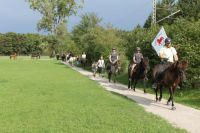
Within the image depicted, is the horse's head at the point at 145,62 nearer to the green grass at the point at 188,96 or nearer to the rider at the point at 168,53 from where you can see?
the green grass at the point at 188,96

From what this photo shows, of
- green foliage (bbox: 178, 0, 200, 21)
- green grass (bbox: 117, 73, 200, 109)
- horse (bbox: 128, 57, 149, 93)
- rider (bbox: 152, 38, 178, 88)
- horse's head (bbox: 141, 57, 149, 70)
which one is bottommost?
green grass (bbox: 117, 73, 200, 109)

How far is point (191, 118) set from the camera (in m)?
13.7

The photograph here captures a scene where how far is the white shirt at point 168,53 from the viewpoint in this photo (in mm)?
17645

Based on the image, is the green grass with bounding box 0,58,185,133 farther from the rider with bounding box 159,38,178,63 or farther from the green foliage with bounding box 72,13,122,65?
the green foliage with bounding box 72,13,122,65

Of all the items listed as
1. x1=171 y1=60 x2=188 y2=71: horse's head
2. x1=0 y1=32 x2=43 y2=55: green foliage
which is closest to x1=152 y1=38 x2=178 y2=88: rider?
x1=171 y1=60 x2=188 y2=71: horse's head

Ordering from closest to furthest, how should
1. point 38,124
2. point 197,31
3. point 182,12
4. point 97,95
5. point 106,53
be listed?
point 38,124 < point 97,95 < point 197,31 < point 106,53 < point 182,12

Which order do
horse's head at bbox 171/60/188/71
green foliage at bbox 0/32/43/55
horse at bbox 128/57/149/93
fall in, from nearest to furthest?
1. horse's head at bbox 171/60/188/71
2. horse at bbox 128/57/149/93
3. green foliage at bbox 0/32/43/55

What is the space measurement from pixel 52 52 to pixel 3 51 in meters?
24.7

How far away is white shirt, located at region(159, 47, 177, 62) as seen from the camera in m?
17.6

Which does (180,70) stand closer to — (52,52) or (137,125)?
(137,125)

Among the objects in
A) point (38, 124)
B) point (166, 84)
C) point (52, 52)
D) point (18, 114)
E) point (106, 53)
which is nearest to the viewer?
point (38, 124)

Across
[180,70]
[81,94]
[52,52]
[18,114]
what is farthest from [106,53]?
[52,52]

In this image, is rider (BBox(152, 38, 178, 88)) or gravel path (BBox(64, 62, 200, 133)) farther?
rider (BBox(152, 38, 178, 88))

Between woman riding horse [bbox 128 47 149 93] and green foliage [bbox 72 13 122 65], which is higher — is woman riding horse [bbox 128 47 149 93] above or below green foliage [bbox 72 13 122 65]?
below
